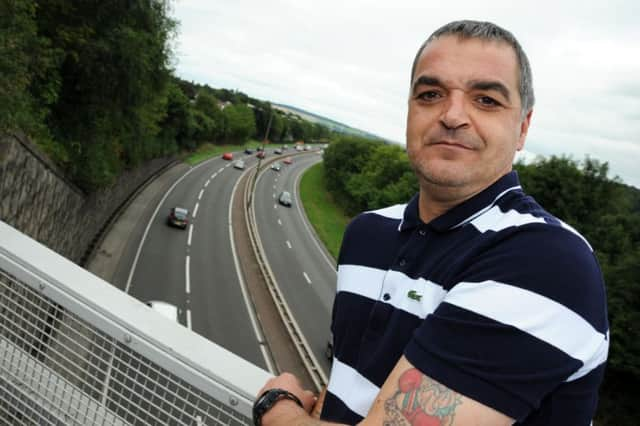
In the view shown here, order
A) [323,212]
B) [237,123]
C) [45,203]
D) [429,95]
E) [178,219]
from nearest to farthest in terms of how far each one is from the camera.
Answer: [429,95] < [45,203] < [178,219] < [323,212] < [237,123]

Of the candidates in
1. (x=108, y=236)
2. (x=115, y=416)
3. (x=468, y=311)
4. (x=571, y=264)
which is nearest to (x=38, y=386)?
(x=115, y=416)

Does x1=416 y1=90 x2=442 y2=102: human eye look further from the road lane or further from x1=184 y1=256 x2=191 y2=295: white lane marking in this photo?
x1=184 y1=256 x2=191 y2=295: white lane marking

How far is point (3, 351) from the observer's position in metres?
2.12

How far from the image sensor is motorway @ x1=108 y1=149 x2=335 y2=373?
1692 centimetres

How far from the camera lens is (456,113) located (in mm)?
1642

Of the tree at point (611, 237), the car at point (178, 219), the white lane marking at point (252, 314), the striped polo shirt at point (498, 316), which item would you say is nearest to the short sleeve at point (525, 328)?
the striped polo shirt at point (498, 316)

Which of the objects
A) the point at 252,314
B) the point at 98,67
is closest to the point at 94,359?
the point at 98,67

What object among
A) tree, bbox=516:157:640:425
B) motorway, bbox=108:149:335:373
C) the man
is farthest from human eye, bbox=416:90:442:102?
tree, bbox=516:157:640:425

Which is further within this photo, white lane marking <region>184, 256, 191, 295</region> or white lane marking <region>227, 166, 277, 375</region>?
white lane marking <region>184, 256, 191, 295</region>

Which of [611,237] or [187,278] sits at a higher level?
[611,237]

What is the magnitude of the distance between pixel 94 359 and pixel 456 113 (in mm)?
1851

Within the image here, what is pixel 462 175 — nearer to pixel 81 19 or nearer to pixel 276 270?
pixel 81 19

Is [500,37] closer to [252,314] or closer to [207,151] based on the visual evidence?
[252,314]

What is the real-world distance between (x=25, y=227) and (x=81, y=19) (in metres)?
8.30
